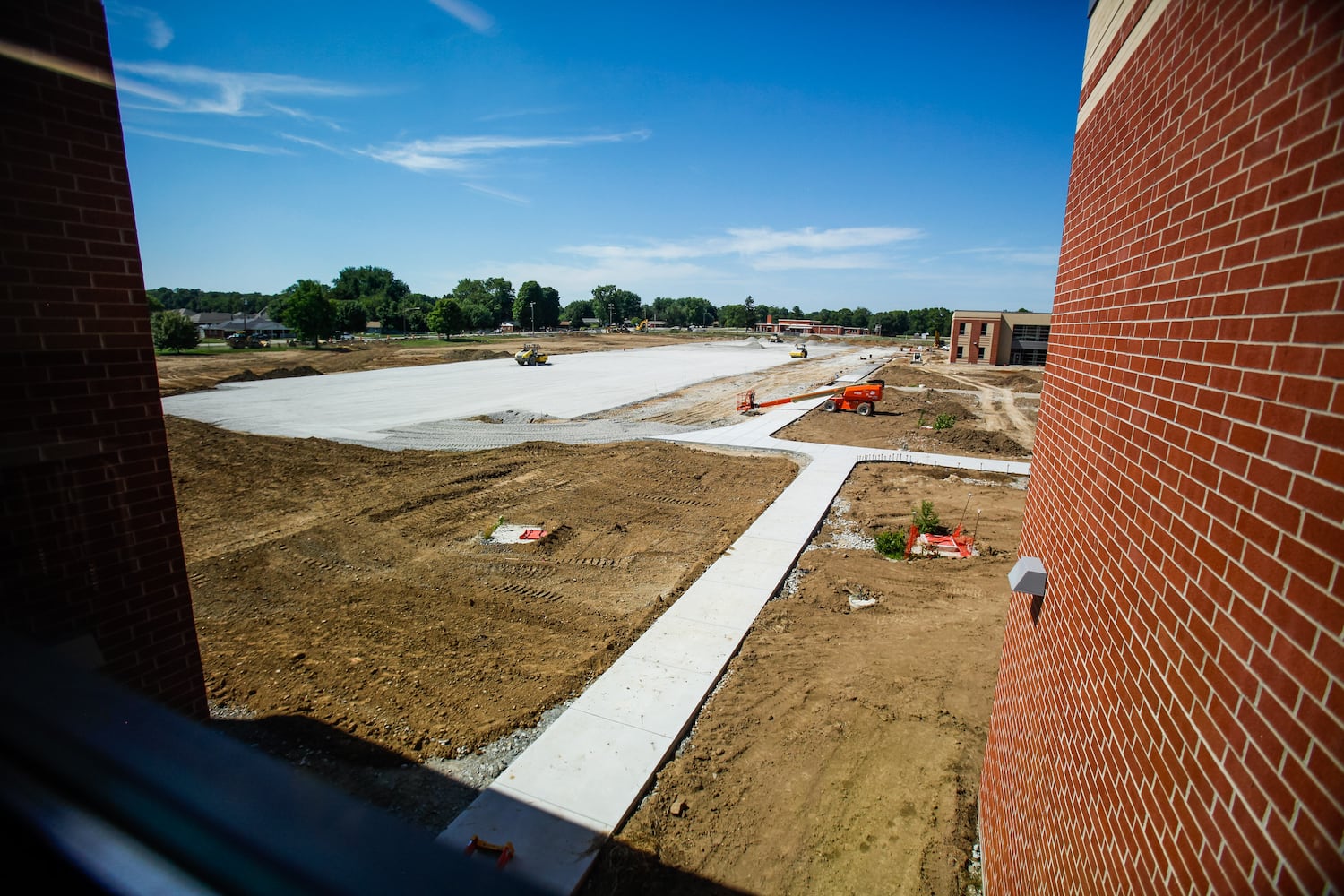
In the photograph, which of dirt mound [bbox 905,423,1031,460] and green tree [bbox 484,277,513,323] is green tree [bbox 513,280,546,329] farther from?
dirt mound [bbox 905,423,1031,460]

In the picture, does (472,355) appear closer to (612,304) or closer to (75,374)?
(75,374)

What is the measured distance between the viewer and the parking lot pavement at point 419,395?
79.7 ft

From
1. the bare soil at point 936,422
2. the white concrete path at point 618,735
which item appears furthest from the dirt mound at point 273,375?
the white concrete path at point 618,735

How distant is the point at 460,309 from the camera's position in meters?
93.8

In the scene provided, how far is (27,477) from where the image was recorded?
12.0 feet

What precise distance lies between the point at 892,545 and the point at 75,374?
10.9 meters

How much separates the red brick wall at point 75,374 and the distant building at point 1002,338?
67.7 meters

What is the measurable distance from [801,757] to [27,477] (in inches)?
247

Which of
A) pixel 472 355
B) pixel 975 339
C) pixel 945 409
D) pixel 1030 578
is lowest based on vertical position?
pixel 945 409

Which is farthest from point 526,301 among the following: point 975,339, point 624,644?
point 624,644

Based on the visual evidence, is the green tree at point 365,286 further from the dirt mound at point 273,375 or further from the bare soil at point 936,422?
the bare soil at point 936,422

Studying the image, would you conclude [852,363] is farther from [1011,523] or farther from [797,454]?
[1011,523]

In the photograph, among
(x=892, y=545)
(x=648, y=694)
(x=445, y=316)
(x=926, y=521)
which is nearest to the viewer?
(x=648, y=694)

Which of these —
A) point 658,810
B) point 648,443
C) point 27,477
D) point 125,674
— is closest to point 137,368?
point 27,477
